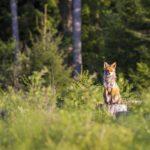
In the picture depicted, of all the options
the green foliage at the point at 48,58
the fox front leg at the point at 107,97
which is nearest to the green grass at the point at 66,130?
the fox front leg at the point at 107,97

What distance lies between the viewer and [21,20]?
143 ft

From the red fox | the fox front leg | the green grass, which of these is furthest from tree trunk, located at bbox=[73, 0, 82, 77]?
the green grass

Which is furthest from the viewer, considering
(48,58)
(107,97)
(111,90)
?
(48,58)

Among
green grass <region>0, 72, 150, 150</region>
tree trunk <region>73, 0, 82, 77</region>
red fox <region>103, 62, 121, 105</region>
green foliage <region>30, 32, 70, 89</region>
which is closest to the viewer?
green grass <region>0, 72, 150, 150</region>

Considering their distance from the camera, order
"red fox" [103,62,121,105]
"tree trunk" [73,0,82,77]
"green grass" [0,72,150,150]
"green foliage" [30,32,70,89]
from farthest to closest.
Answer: "tree trunk" [73,0,82,77] → "green foliage" [30,32,70,89] → "red fox" [103,62,121,105] → "green grass" [0,72,150,150]

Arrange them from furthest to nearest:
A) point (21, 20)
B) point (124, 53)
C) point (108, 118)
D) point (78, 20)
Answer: point (21, 20) < point (78, 20) < point (124, 53) < point (108, 118)

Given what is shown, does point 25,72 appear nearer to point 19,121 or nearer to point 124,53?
point 124,53

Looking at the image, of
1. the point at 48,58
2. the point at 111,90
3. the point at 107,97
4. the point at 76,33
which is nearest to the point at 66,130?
the point at 107,97

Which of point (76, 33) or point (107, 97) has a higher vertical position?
point (107, 97)

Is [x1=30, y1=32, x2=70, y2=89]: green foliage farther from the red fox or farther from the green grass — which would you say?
the green grass

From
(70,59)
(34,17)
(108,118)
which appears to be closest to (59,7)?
(34,17)

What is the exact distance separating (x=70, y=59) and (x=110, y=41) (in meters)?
11.2

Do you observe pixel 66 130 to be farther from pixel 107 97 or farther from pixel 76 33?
pixel 76 33

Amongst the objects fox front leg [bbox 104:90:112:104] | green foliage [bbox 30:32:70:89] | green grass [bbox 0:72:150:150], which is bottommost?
green foliage [bbox 30:32:70:89]
